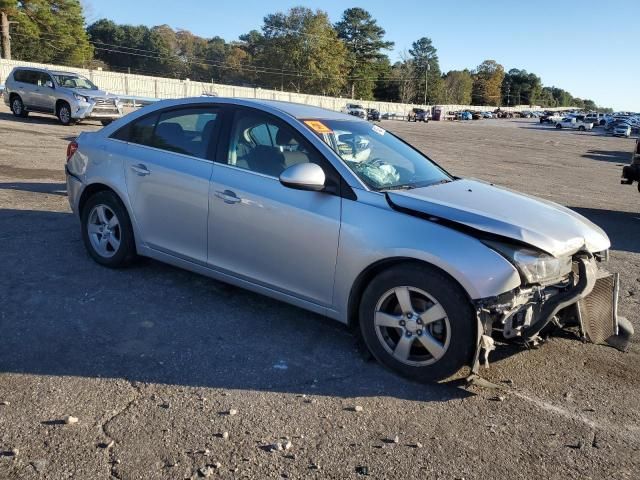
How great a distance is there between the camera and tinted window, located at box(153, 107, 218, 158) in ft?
15.3

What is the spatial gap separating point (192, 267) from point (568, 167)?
19.7 meters

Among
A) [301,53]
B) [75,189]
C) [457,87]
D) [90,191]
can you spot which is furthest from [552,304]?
[457,87]

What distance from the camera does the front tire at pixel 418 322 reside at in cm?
338

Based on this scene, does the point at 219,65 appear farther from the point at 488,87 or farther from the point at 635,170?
the point at 635,170

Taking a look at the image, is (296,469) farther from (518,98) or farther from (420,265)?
(518,98)

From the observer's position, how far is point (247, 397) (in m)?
3.35

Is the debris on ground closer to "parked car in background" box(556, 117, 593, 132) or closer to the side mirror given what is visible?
the side mirror

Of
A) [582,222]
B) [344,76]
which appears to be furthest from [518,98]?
[582,222]

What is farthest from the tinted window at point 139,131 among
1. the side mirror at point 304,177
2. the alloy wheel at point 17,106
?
the alloy wheel at point 17,106

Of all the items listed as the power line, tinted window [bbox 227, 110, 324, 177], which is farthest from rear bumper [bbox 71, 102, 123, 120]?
the power line

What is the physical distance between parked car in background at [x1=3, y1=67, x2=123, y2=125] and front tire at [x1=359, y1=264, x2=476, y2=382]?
59.0 feet

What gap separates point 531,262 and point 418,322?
29.8 inches

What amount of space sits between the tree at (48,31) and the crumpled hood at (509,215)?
197 feet

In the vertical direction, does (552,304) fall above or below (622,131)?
above
